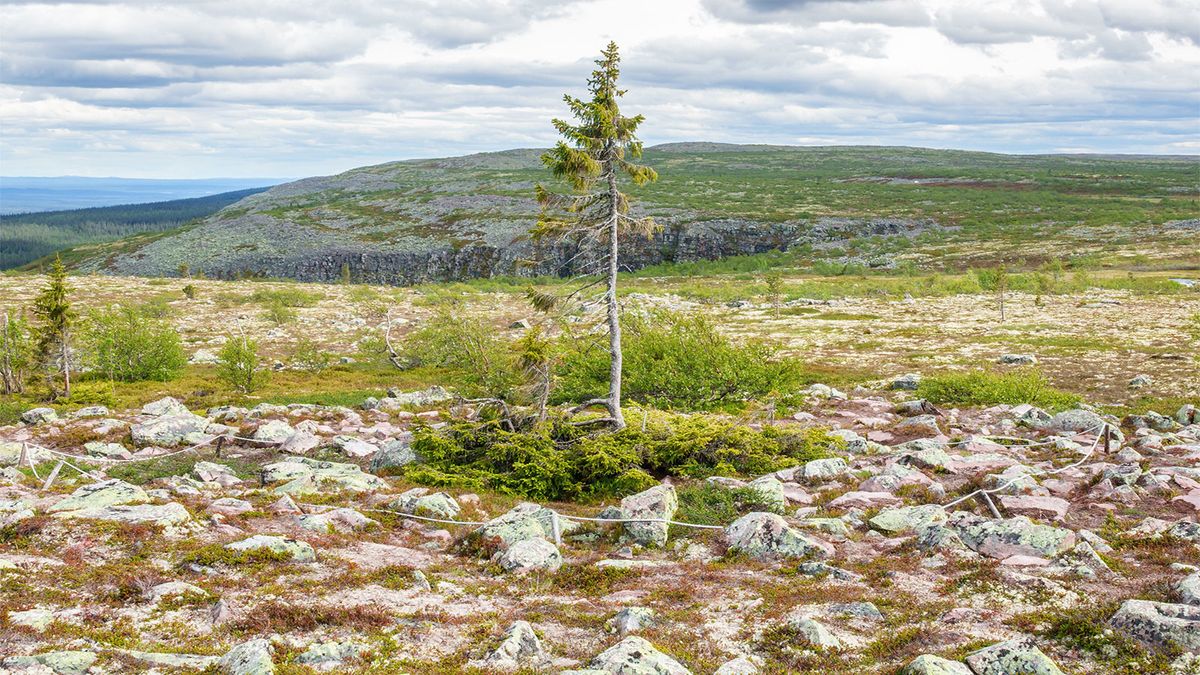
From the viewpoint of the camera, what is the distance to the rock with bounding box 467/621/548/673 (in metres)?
8.63

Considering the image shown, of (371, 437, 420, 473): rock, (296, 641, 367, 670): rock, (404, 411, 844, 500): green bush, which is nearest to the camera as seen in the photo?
(296, 641, 367, 670): rock

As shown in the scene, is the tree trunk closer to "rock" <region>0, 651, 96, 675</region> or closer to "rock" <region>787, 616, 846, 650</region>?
"rock" <region>787, 616, 846, 650</region>

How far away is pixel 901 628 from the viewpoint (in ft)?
31.4

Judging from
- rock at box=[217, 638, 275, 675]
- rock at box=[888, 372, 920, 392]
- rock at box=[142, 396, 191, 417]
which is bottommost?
rock at box=[888, 372, 920, 392]

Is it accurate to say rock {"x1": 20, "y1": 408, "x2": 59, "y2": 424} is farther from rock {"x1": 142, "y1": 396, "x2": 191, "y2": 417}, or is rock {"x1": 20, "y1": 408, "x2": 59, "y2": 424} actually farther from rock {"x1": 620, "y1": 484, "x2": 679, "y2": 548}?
rock {"x1": 620, "y1": 484, "x2": 679, "y2": 548}

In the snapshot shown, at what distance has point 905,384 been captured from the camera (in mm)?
31656

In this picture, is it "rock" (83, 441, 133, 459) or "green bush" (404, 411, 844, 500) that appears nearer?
"green bush" (404, 411, 844, 500)

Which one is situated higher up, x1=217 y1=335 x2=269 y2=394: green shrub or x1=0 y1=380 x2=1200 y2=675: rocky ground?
x1=0 y1=380 x2=1200 y2=675: rocky ground

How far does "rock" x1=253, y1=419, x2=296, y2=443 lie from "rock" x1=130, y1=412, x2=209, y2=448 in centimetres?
178

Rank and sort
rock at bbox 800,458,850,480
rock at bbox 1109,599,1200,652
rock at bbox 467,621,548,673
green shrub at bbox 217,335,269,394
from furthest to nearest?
green shrub at bbox 217,335,269,394, rock at bbox 800,458,850,480, rock at bbox 467,621,548,673, rock at bbox 1109,599,1200,652

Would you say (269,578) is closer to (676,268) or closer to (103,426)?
(103,426)

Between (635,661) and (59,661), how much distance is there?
5768mm

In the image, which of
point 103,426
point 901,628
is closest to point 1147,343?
point 901,628

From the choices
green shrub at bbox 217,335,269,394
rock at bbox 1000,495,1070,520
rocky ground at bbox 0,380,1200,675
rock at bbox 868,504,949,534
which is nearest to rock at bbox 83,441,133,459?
rocky ground at bbox 0,380,1200,675
